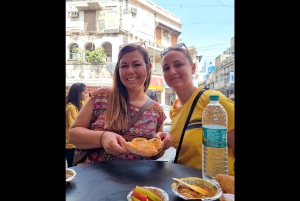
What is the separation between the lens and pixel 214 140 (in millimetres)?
1106

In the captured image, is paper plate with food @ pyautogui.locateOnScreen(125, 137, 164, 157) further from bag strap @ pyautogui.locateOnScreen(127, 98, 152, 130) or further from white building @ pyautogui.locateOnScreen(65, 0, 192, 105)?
white building @ pyautogui.locateOnScreen(65, 0, 192, 105)

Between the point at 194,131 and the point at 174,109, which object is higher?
the point at 174,109

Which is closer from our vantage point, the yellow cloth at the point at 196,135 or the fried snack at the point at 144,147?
the fried snack at the point at 144,147

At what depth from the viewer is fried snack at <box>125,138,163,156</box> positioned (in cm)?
133

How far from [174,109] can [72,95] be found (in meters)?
2.48

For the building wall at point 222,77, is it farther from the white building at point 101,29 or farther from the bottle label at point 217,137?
the bottle label at point 217,137

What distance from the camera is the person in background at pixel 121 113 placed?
1566 millimetres

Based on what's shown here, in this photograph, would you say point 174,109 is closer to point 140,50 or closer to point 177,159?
point 177,159

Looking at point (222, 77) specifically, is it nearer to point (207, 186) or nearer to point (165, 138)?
point (165, 138)

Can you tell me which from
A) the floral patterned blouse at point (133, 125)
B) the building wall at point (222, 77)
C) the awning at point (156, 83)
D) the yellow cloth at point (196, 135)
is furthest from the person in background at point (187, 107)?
the building wall at point (222, 77)

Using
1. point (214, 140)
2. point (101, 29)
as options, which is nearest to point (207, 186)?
point (214, 140)

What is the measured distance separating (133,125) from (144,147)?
0.32 meters

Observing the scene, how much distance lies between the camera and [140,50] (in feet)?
5.75
